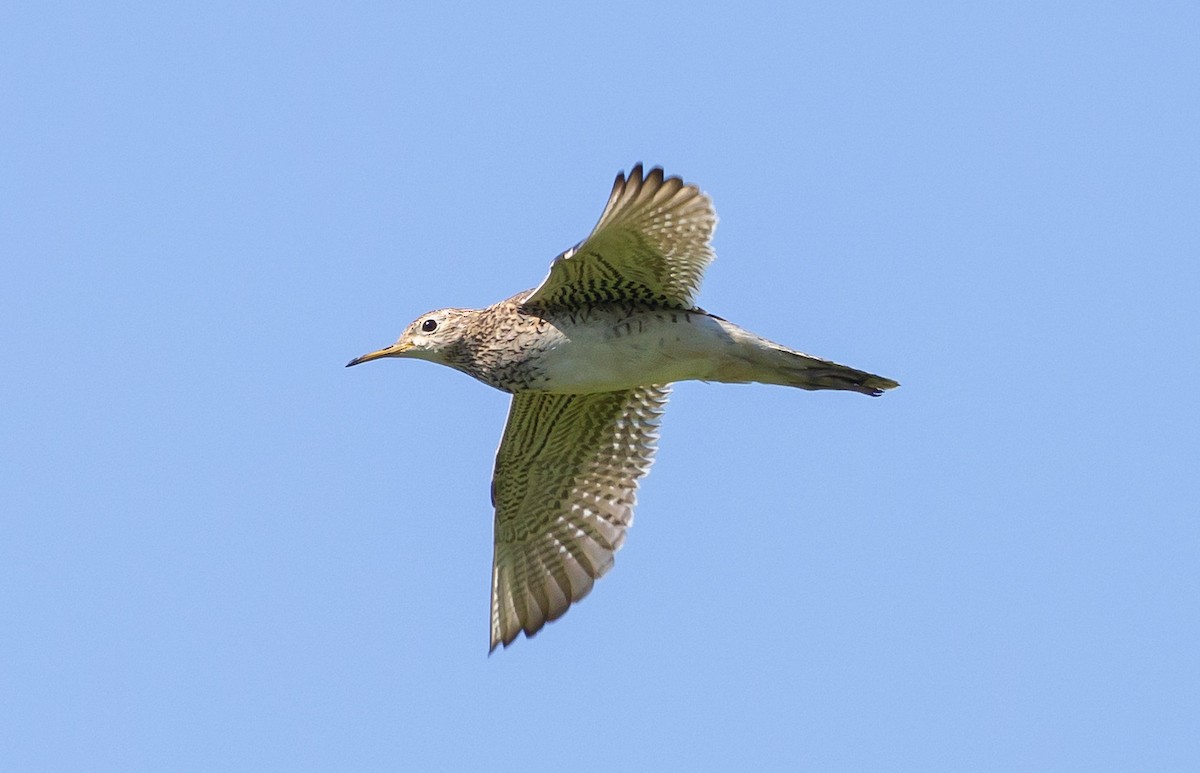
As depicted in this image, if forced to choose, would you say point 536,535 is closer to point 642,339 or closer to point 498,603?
point 498,603

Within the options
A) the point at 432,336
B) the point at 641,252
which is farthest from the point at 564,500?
the point at 641,252

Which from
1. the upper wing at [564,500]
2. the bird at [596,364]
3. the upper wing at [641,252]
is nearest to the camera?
the upper wing at [641,252]

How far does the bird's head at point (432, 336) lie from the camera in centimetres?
1253

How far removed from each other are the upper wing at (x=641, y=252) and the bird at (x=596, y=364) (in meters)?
0.01

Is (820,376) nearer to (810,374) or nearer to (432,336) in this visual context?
(810,374)

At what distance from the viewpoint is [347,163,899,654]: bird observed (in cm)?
1174

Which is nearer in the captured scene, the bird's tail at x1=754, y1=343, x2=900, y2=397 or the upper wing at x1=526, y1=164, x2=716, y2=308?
the upper wing at x1=526, y1=164, x2=716, y2=308

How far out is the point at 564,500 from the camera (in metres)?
13.8

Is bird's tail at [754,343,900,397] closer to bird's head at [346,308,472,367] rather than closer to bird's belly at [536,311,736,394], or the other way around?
bird's belly at [536,311,736,394]

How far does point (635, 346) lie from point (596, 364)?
0.97 ft

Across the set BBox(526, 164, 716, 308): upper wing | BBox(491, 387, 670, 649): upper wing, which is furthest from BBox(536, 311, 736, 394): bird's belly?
BBox(491, 387, 670, 649): upper wing

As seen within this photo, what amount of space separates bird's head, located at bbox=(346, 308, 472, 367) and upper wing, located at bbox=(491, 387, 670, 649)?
111 cm

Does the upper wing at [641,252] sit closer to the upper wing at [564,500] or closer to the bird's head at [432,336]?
the bird's head at [432,336]

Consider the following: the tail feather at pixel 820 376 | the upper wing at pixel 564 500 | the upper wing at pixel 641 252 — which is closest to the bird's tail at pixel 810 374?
the tail feather at pixel 820 376
